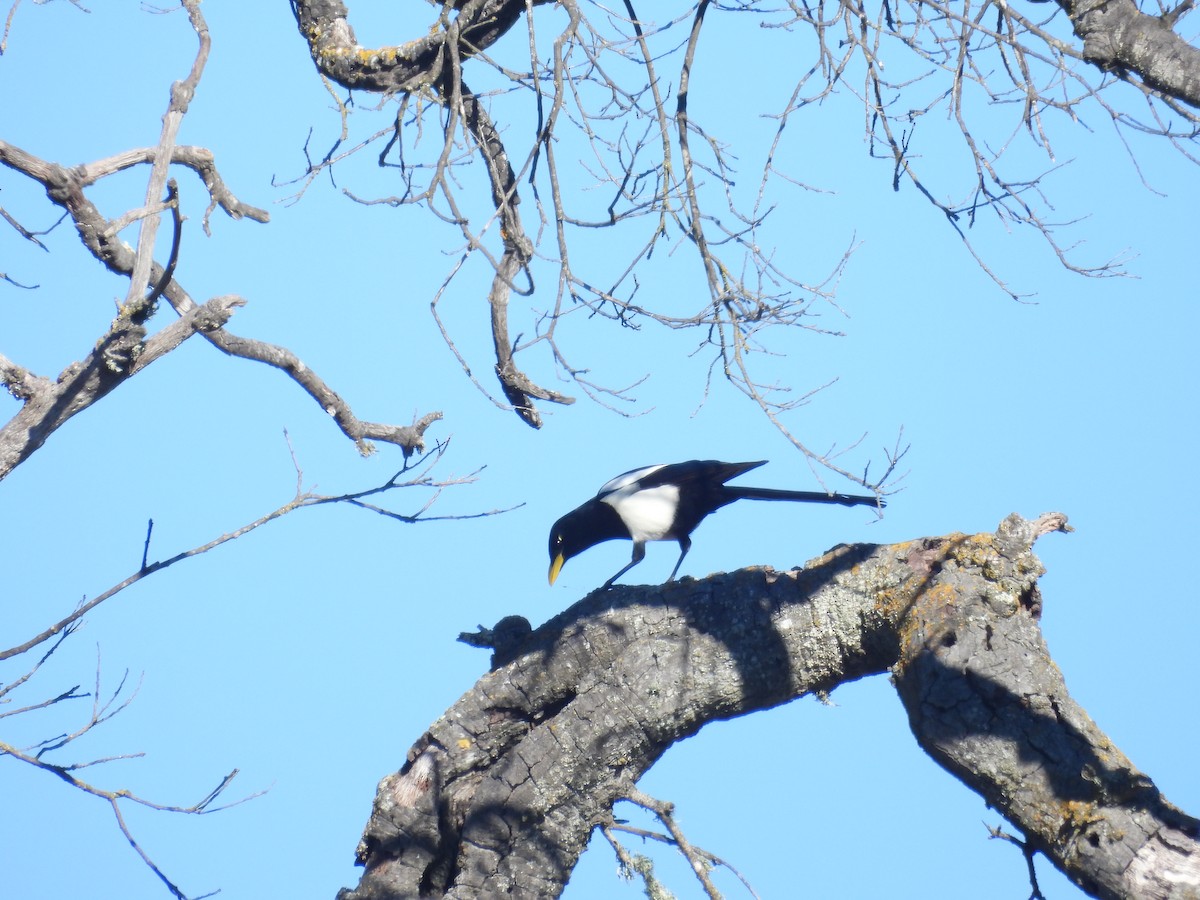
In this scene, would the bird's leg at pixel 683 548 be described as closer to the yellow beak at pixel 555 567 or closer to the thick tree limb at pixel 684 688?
the yellow beak at pixel 555 567

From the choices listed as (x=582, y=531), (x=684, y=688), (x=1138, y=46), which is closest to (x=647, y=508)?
(x=582, y=531)

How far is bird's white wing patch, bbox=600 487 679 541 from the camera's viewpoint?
4.90m

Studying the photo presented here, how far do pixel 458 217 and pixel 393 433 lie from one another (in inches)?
62.2

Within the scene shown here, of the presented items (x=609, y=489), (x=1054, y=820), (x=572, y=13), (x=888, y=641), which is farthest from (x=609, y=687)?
(x=609, y=489)

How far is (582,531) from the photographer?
5.29m

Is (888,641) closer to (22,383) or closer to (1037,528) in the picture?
(1037,528)

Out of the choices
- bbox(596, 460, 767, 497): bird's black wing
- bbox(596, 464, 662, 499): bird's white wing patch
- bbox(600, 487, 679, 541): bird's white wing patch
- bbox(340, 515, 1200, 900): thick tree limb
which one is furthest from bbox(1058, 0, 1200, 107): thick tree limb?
bbox(596, 464, 662, 499): bird's white wing patch

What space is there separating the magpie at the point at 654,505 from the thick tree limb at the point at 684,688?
4.16ft

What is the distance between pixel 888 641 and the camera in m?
2.98

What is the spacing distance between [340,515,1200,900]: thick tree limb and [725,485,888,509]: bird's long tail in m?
0.82

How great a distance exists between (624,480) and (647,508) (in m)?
0.27

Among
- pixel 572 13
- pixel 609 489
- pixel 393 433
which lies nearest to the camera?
pixel 572 13

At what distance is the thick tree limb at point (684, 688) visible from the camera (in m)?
2.70

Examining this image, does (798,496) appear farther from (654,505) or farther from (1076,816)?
(1076,816)
